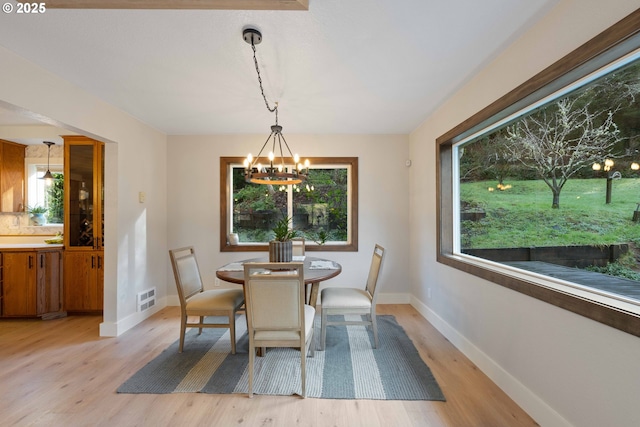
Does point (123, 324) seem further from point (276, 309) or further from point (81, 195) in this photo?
point (276, 309)

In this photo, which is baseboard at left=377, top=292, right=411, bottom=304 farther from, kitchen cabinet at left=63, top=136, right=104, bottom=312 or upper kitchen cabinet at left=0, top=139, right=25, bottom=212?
upper kitchen cabinet at left=0, top=139, right=25, bottom=212

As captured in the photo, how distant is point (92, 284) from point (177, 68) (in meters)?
3.01

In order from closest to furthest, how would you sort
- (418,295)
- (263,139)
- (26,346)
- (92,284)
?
(26,346)
(92,284)
(418,295)
(263,139)

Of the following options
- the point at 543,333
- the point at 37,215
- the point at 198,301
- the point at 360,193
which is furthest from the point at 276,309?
the point at 37,215

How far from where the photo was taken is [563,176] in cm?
177

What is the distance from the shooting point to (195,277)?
2947mm

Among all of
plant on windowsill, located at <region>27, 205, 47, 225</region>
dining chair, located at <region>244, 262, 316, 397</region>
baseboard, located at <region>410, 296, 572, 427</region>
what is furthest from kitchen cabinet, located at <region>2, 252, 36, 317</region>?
baseboard, located at <region>410, 296, 572, 427</region>

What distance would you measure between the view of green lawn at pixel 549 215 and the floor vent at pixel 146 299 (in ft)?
12.9

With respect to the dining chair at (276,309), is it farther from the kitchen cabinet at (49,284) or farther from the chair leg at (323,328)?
the kitchen cabinet at (49,284)

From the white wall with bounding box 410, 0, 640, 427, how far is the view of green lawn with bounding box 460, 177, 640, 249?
449mm

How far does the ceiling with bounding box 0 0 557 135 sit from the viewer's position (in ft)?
5.39

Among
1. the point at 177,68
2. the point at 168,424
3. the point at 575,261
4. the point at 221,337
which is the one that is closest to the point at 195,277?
the point at 221,337

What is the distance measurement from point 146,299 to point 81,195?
1.57 meters

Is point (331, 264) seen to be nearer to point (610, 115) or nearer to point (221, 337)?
point (221, 337)
